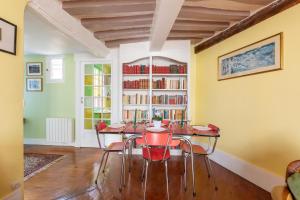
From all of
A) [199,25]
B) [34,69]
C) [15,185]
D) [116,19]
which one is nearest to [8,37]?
[15,185]

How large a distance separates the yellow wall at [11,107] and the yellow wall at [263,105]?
284 cm

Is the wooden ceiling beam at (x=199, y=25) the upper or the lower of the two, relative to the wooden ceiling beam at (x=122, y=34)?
upper

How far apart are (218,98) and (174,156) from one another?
146 cm

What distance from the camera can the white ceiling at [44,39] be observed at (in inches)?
113

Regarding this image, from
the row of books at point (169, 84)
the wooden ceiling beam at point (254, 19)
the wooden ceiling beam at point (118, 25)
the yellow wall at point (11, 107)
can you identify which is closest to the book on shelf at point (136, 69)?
the row of books at point (169, 84)

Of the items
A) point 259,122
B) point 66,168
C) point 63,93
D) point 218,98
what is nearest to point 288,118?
point 259,122

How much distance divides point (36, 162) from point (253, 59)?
3912mm

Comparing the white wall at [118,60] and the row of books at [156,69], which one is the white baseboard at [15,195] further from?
the row of books at [156,69]

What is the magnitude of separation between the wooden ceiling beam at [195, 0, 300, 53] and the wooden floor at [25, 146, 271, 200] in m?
2.20

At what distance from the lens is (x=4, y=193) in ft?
6.27

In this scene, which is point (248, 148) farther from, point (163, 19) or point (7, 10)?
point (7, 10)

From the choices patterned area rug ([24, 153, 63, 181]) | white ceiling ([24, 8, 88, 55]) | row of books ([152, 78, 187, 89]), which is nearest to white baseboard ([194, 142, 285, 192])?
row of books ([152, 78, 187, 89])

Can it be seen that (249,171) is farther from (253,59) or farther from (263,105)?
(253,59)

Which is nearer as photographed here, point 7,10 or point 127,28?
point 7,10
